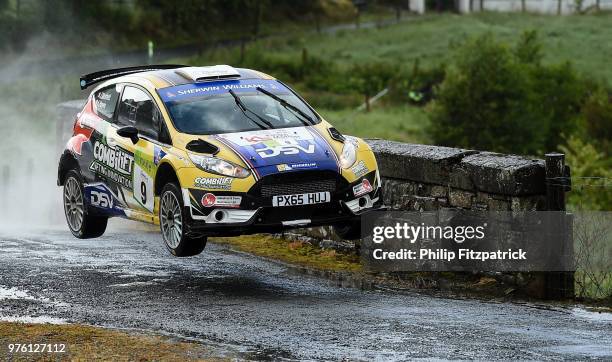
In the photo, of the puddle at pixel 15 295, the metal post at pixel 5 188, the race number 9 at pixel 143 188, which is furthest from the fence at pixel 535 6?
the puddle at pixel 15 295

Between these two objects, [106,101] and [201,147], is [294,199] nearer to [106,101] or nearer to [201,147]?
[201,147]

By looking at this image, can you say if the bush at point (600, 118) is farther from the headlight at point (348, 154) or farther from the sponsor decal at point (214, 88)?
the headlight at point (348, 154)

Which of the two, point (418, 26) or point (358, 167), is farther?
point (418, 26)

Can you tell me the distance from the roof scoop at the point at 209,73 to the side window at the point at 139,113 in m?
0.49


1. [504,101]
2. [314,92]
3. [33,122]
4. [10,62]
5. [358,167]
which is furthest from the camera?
[504,101]

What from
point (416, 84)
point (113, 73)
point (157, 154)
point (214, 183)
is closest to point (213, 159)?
point (214, 183)

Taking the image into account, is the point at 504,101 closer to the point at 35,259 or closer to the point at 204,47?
the point at 204,47

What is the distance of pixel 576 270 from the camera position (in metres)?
12.3

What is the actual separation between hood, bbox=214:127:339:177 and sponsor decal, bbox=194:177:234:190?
0.26 m

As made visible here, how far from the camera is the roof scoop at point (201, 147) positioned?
473 inches

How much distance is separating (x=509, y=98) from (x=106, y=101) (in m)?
72.2

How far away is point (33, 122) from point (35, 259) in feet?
102

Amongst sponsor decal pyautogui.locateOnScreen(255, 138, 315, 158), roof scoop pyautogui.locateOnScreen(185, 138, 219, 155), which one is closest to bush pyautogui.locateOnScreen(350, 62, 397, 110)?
roof scoop pyautogui.locateOnScreen(185, 138, 219, 155)

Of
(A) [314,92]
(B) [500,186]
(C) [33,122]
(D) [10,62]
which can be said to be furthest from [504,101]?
(B) [500,186]
